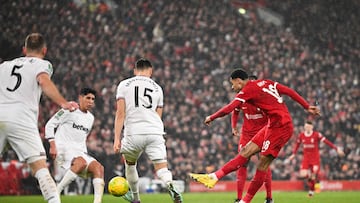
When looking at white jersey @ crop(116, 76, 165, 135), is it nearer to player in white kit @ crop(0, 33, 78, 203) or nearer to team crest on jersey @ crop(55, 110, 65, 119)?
team crest on jersey @ crop(55, 110, 65, 119)

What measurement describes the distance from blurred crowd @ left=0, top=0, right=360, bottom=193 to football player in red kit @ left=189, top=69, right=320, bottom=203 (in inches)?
569

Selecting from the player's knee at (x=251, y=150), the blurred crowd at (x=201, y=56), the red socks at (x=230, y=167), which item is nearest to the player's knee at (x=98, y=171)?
the red socks at (x=230, y=167)

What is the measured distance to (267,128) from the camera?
11.9 m

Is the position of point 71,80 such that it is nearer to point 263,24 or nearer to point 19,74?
point 263,24

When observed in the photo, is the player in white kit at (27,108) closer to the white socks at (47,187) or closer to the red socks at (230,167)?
the white socks at (47,187)

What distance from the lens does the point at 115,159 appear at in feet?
81.5

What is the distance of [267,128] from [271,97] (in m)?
0.55

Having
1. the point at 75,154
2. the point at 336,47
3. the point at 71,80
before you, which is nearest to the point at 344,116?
the point at 336,47

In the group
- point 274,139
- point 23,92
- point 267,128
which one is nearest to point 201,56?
point 267,128

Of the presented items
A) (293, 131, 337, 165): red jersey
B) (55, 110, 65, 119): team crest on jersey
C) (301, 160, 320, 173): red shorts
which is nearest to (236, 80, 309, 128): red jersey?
(55, 110, 65, 119): team crest on jersey

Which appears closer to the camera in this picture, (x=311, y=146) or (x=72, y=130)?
(x=72, y=130)

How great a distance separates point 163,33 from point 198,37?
182 cm

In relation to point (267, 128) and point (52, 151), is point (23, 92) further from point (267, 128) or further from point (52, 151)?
point (267, 128)

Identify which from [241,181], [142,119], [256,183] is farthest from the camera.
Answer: [241,181]
